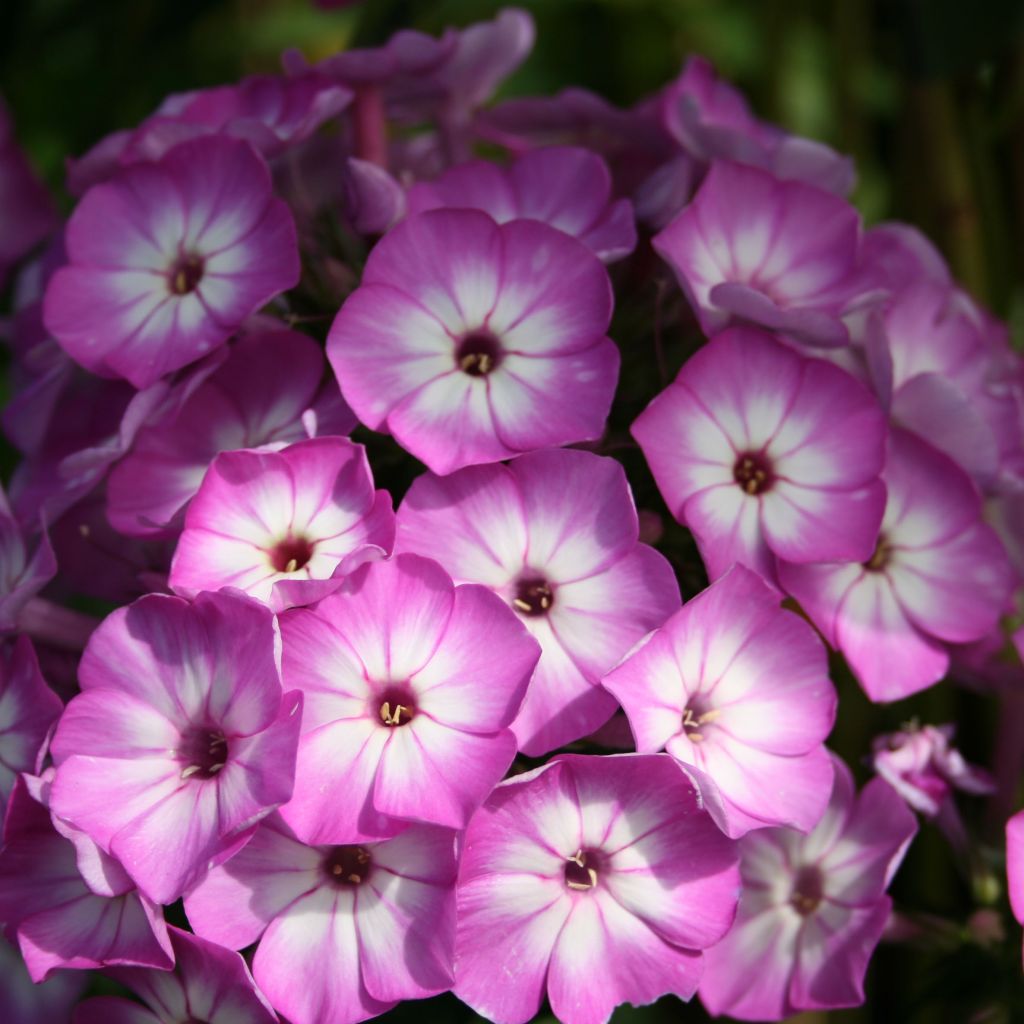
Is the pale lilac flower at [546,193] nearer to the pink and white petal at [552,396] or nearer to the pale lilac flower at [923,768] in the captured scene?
the pink and white petal at [552,396]

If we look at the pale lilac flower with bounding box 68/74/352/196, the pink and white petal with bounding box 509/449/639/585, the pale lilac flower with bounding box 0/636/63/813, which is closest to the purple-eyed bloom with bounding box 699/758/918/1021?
the pink and white petal with bounding box 509/449/639/585

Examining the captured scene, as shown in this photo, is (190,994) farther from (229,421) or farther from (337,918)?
(229,421)

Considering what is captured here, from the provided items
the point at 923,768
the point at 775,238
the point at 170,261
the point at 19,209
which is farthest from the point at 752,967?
the point at 19,209

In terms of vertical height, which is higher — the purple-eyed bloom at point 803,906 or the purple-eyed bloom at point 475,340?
the purple-eyed bloom at point 475,340

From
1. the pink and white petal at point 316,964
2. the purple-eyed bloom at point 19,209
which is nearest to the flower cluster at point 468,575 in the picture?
the pink and white petal at point 316,964

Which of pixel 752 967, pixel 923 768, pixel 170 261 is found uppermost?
pixel 170 261

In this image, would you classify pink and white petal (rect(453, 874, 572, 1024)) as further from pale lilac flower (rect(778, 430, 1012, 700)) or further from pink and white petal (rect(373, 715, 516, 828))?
pale lilac flower (rect(778, 430, 1012, 700))

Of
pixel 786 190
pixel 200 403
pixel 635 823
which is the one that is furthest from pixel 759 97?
pixel 635 823
